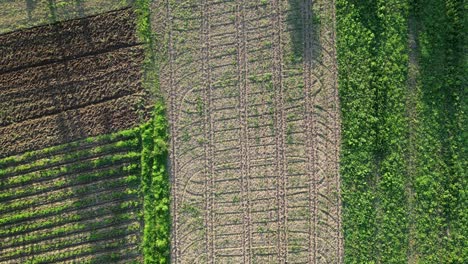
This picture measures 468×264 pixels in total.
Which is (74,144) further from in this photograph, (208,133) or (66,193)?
(208,133)

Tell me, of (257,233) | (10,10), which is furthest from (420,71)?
(10,10)

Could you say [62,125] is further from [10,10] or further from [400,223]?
[400,223]

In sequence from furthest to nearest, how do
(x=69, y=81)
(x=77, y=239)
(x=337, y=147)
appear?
(x=69, y=81) → (x=77, y=239) → (x=337, y=147)

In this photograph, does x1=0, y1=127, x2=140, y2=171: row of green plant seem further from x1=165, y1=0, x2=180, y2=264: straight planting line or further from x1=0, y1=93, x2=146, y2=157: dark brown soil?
x1=165, y1=0, x2=180, y2=264: straight planting line

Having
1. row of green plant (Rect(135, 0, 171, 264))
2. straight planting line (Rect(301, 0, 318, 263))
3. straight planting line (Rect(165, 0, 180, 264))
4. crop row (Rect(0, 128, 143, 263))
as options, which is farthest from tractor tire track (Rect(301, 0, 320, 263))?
crop row (Rect(0, 128, 143, 263))

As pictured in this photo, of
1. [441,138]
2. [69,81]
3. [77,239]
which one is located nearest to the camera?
[441,138]

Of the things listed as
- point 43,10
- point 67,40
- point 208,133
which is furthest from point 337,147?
point 43,10

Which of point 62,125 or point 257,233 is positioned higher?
point 62,125
